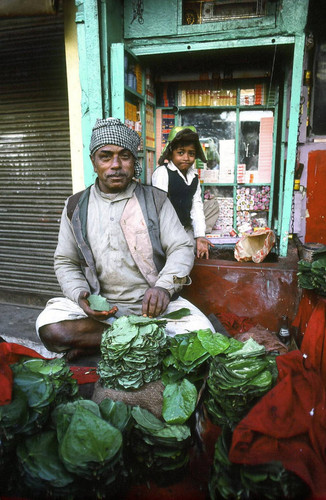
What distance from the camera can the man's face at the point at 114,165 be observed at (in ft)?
8.93

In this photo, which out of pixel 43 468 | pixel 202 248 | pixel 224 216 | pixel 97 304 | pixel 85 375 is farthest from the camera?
pixel 224 216

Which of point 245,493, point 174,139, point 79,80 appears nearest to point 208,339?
point 245,493

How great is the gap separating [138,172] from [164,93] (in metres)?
2.28

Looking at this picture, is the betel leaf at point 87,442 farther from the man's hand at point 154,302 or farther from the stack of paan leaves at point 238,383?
the man's hand at point 154,302

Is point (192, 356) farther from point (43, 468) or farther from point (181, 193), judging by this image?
point (181, 193)

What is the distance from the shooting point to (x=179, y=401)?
5.41 feet

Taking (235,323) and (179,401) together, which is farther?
(235,323)

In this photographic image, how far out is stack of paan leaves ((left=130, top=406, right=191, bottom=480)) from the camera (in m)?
1.47

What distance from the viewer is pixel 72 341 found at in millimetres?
2711

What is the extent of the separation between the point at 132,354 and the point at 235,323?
1.86 meters

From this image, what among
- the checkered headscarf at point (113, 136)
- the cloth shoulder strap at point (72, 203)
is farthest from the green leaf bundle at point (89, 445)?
the checkered headscarf at point (113, 136)

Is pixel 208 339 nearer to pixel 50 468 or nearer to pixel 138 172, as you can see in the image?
pixel 50 468

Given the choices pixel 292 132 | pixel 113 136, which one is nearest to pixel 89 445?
pixel 113 136

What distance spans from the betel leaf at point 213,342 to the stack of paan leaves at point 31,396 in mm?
699
